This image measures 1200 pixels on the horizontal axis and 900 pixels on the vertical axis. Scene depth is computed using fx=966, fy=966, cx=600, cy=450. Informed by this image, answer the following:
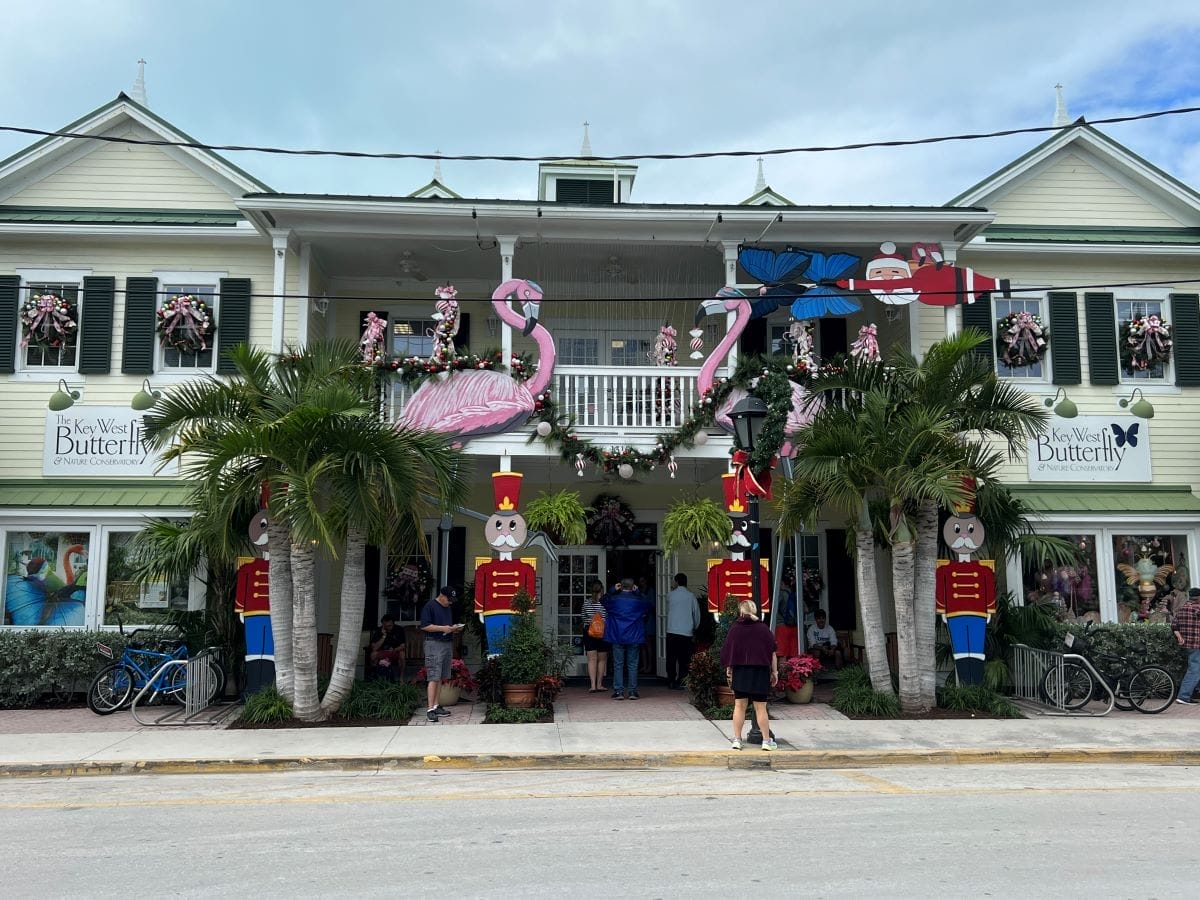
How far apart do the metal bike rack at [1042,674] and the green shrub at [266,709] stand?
9512mm

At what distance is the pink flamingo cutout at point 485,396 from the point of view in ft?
43.7

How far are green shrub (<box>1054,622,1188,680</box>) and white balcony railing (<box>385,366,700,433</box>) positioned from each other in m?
6.33

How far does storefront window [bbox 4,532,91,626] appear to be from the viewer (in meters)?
13.9

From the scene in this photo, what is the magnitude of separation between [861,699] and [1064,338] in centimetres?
726

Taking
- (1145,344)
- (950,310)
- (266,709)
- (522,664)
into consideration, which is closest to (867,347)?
(950,310)

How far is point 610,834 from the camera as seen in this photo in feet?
22.0

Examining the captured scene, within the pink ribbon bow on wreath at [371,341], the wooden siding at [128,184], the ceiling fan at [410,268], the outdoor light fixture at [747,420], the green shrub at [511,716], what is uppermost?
the wooden siding at [128,184]

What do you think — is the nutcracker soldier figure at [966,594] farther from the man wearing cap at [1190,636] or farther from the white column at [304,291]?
the white column at [304,291]

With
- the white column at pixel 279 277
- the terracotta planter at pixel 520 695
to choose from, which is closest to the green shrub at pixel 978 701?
the terracotta planter at pixel 520 695

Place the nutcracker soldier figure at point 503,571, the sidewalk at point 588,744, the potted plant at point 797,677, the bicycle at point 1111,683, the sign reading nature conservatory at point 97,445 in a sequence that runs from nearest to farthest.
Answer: the sidewalk at point 588,744
the bicycle at point 1111,683
the potted plant at point 797,677
the nutcracker soldier figure at point 503,571
the sign reading nature conservatory at point 97,445

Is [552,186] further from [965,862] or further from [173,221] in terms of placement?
[965,862]

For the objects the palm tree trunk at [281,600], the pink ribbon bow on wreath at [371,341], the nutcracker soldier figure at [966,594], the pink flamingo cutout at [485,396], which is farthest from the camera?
the pink ribbon bow on wreath at [371,341]

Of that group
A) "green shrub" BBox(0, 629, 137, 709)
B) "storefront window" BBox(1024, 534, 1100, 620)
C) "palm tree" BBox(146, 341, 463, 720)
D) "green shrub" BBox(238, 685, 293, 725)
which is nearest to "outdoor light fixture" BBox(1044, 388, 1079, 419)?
"storefront window" BBox(1024, 534, 1100, 620)

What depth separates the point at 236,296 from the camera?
1472cm
